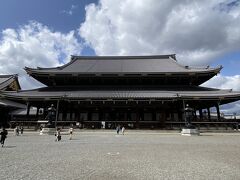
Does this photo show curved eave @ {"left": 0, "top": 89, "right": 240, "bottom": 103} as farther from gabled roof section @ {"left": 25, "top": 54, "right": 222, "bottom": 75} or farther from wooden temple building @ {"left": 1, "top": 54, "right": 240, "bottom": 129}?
gabled roof section @ {"left": 25, "top": 54, "right": 222, "bottom": 75}

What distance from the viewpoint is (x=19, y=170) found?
Answer: 687cm

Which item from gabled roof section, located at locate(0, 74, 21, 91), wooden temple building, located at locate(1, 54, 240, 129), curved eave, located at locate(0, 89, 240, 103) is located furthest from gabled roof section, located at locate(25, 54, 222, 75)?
gabled roof section, located at locate(0, 74, 21, 91)

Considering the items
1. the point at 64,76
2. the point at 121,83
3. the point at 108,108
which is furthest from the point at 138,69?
the point at 64,76

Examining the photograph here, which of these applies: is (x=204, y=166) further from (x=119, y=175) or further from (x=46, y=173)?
(x=46, y=173)

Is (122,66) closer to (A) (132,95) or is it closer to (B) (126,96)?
(A) (132,95)

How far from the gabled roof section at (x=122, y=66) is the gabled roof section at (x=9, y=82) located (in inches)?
464

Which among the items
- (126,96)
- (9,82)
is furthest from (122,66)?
(9,82)

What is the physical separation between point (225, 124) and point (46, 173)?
93.8 feet

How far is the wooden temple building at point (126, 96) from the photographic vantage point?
2933 cm

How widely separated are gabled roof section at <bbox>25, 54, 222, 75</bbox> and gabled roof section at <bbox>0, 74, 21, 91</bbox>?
11.8 m

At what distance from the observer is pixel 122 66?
41.8m

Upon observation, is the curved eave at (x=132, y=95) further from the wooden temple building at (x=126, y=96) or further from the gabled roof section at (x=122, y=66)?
the gabled roof section at (x=122, y=66)

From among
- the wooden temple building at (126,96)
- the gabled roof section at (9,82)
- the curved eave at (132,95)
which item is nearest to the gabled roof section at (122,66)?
the wooden temple building at (126,96)

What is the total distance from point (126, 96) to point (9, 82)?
30.8m
